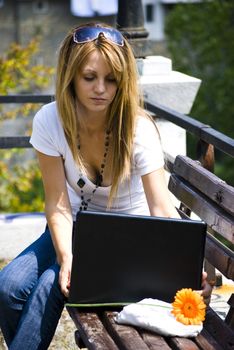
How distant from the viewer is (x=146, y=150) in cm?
371

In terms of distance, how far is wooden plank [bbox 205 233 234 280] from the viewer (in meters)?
3.54

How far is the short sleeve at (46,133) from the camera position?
376 centimetres

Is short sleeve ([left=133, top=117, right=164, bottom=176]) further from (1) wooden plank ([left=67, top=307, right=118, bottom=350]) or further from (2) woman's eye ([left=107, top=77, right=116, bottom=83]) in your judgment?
(1) wooden plank ([left=67, top=307, right=118, bottom=350])

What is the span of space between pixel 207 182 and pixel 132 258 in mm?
661

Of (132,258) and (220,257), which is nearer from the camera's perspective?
(132,258)

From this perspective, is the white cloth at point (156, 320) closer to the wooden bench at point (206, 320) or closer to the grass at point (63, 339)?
the wooden bench at point (206, 320)

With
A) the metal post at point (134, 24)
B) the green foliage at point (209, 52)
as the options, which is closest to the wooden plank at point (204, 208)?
the metal post at point (134, 24)

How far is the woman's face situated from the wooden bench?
1.81ft

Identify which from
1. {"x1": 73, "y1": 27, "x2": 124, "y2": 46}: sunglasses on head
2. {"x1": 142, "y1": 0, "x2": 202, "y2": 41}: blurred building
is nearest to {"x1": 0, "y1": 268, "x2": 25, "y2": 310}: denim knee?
{"x1": 73, "y1": 27, "x2": 124, "y2": 46}: sunglasses on head

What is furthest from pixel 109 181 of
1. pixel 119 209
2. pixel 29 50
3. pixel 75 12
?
pixel 75 12

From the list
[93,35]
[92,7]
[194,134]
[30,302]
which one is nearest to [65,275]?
[30,302]

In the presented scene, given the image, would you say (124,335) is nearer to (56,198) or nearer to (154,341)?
(154,341)

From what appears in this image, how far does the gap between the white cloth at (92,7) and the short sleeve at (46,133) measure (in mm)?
38326

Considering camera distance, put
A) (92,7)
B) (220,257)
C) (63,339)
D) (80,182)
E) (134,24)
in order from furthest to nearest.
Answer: (92,7), (134,24), (63,339), (80,182), (220,257)
